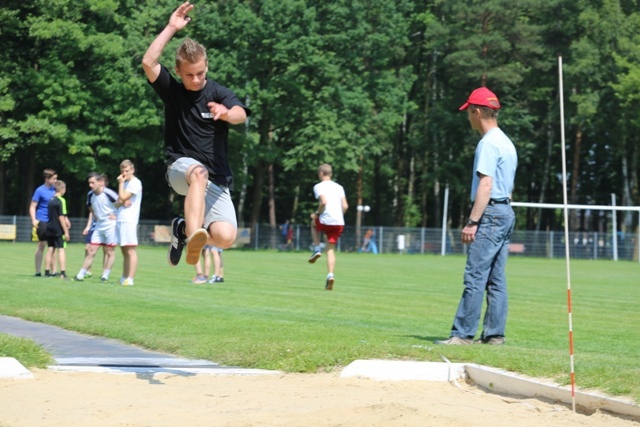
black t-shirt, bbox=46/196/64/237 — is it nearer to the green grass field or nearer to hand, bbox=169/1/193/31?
the green grass field

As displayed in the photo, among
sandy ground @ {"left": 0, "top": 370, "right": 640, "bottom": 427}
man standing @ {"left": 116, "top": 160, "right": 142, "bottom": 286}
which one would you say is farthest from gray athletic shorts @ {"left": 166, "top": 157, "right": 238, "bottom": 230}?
man standing @ {"left": 116, "top": 160, "right": 142, "bottom": 286}

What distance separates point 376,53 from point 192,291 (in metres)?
47.3

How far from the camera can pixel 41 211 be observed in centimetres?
2131

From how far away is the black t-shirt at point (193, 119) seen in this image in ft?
27.5

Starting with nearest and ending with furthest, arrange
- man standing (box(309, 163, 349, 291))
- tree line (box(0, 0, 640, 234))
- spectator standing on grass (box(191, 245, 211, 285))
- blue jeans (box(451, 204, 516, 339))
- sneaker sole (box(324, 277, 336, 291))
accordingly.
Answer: blue jeans (box(451, 204, 516, 339)) → sneaker sole (box(324, 277, 336, 291)) → man standing (box(309, 163, 349, 291)) → spectator standing on grass (box(191, 245, 211, 285)) → tree line (box(0, 0, 640, 234))

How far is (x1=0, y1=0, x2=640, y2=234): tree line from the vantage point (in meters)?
55.7

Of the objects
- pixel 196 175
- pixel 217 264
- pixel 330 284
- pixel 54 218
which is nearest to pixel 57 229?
pixel 54 218

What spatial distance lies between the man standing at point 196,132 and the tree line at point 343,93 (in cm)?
4419

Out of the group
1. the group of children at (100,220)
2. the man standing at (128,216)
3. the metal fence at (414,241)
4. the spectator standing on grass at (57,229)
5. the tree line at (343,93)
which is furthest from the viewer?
the metal fence at (414,241)

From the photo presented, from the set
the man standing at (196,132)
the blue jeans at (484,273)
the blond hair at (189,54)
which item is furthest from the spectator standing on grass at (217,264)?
the blond hair at (189,54)

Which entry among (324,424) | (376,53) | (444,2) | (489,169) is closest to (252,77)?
(376,53)

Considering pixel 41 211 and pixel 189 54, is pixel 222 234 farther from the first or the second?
pixel 41 211

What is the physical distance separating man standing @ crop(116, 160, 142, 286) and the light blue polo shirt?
9.71 meters

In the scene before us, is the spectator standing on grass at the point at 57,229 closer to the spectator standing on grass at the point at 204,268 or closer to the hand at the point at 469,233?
the spectator standing on grass at the point at 204,268
